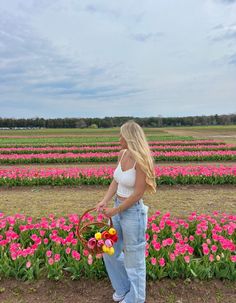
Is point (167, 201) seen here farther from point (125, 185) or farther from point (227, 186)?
point (125, 185)

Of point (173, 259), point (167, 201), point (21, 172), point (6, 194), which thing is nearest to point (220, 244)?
point (173, 259)

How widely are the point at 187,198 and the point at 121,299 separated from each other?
5.38 metres

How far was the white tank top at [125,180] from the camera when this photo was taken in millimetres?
2902

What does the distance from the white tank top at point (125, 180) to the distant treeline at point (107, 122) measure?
368 ft

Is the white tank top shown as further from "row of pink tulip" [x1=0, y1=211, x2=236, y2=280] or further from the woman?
"row of pink tulip" [x1=0, y1=211, x2=236, y2=280]

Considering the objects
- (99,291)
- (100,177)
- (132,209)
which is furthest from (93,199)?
(132,209)

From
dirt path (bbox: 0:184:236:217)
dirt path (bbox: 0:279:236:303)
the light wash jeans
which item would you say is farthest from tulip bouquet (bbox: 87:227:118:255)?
dirt path (bbox: 0:184:236:217)

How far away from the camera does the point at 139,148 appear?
2867 mm

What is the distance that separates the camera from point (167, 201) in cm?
799

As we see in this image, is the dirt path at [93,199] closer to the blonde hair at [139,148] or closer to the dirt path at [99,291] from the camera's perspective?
the dirt path at [99,291]

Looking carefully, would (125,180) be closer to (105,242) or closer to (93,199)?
(105,242)

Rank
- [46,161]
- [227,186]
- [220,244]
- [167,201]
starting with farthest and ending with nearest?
[46,161] < [227,186] < [167,201] < [220,244]

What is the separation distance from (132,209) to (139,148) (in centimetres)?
63

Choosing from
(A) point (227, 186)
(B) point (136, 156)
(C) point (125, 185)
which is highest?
(B) point (136, 156)
